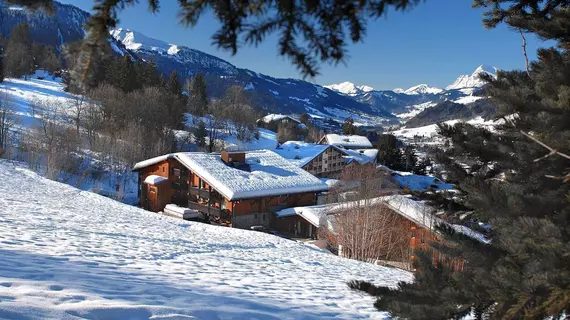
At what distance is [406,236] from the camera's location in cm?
2039

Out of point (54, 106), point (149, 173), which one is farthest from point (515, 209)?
point (54, 106)

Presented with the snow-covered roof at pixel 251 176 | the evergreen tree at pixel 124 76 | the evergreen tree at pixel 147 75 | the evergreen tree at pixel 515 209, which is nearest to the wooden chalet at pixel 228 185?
the snow-covered roof at pixel 251 176

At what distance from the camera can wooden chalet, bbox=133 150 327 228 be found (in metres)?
26.9

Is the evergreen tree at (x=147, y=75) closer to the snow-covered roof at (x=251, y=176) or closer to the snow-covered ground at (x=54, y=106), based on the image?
the snow-covered ground at (x=54, y=106)

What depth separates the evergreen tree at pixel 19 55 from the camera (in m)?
59.2

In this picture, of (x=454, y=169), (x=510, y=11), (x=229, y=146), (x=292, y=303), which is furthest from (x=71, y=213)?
(x=229, y=146)

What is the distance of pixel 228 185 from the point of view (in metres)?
26.4

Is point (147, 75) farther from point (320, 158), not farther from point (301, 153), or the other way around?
point (320, 158)

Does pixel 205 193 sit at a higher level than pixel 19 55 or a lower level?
lower

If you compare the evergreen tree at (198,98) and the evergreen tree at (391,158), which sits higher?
the evergreen tree at (198,98)

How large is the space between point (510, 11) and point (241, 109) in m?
59.7

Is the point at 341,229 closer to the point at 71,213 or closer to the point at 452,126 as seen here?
the point at 71,213

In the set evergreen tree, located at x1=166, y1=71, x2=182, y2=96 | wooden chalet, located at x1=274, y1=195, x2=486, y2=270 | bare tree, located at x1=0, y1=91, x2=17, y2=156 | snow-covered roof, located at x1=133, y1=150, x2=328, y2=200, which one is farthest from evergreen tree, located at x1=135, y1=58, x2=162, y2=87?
wooden chalet, located at x1=274, y1=195, x2=486, y2=270

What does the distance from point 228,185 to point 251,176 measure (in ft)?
8.57
